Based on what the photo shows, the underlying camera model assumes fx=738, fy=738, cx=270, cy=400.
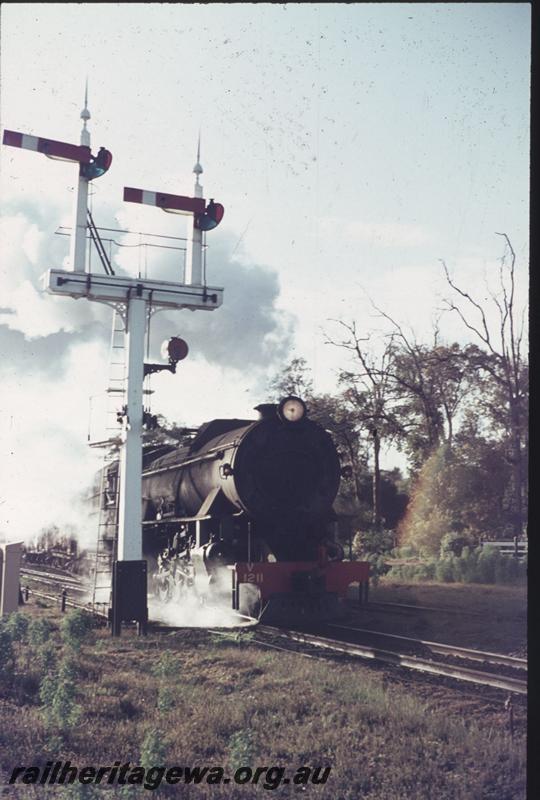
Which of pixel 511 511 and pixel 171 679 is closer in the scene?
pixel 171 679

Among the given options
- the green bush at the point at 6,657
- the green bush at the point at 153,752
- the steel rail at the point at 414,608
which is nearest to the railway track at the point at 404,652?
the steel rail at the point at 414,608

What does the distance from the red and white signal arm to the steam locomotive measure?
1.69m

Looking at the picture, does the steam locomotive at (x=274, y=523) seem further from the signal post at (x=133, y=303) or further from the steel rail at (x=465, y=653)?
the signal post at (x=133, y=303)

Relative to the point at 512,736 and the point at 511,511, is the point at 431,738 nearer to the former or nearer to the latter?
the point at 512,736

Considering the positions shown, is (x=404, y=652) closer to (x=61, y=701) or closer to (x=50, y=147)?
(x=61, y=701)

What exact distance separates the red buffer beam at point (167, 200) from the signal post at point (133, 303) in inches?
0.6

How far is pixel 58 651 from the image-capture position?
10391 millimetres

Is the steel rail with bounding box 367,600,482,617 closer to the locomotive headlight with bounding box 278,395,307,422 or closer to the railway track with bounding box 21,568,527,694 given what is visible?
the railway track with bounding box 21,568,527,694

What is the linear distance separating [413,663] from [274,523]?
4397mm

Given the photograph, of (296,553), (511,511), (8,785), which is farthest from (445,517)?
(8,785)

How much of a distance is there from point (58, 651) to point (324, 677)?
4.13 metres

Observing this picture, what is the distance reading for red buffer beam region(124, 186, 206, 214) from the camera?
10.9 meters

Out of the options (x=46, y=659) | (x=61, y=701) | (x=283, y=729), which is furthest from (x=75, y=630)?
(x=283, y=729)

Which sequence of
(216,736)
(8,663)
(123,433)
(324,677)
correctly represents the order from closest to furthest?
(216,736) → (324,677) → (8,663) → (123,433)
